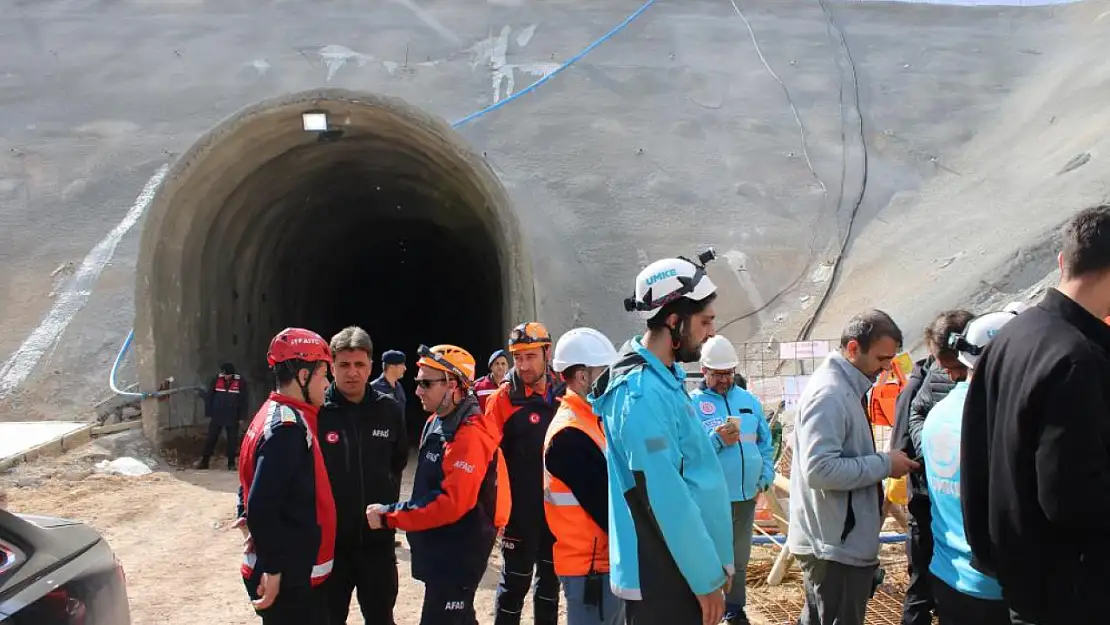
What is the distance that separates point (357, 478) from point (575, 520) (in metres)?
1.35

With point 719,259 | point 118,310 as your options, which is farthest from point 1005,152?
point 118,310

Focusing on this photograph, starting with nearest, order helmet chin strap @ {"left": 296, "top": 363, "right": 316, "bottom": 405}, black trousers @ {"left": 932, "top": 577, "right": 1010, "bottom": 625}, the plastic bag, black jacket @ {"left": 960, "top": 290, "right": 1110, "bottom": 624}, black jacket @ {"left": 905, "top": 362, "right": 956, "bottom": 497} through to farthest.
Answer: black jacket @ {"left": 960, "top": 290, "right": 1110, "bottom": 624}, black trousers @ {"left": 932, "top": 577, "right": 1010, "bottom": 625}, helmet chin strap @ {"left": 296, "top": 363, "right": 316, "bottom": 405}, black jacket @ {"left": 905, "top": 362, "right": 956, "bottom": 497}, the plastic bag

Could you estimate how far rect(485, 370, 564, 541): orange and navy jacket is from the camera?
183 inches

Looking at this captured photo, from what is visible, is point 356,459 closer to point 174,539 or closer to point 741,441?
point 741,441

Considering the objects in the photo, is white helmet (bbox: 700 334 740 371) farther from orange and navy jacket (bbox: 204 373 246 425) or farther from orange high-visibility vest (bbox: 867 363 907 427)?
orange and navy jacket (bbox: 204 373 246 425)

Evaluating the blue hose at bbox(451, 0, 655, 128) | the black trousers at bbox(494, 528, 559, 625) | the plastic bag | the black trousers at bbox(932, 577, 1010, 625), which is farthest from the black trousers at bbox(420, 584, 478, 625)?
the blue hose at bbox(451, 0, 655, 128)

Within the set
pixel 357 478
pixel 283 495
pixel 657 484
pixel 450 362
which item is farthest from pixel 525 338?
pixel 657 484

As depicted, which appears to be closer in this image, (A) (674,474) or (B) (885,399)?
(A) (674,474)

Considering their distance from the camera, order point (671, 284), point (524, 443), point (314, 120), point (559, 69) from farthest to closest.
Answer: point (559, 69) < point (314, 120) < point (524, 443) < point (671, 284)

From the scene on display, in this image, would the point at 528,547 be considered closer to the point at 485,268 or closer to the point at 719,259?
the point at 719,259

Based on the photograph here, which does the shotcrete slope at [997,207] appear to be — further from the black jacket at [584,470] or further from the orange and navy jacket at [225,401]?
the black jacket at [584,470]

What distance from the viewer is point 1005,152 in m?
18.4

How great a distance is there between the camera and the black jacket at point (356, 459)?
405cm

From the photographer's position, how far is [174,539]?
24.2ft
